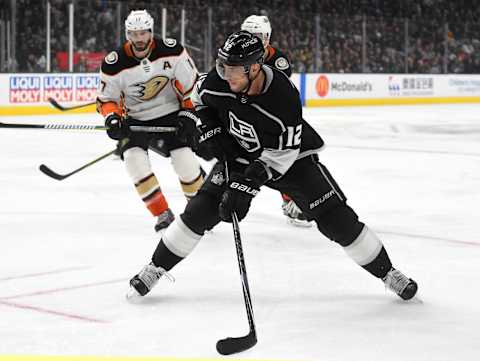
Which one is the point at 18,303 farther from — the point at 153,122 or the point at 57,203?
the point at 57,203

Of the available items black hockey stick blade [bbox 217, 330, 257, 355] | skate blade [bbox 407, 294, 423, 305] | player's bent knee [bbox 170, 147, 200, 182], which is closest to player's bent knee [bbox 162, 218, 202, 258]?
black hockey stick blade [bbox 217, 330, 257, 355]

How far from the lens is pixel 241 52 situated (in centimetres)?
293

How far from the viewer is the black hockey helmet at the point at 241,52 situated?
293cm

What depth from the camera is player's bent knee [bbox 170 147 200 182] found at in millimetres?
4812

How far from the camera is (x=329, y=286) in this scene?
3.58 meters

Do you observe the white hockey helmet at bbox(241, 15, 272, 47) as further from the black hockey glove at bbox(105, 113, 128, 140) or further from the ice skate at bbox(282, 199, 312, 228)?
the ice skate at bbox(282, 199, 312, 228)

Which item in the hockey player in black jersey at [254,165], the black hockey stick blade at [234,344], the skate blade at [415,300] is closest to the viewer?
the black hockey stick blade at [234,344]

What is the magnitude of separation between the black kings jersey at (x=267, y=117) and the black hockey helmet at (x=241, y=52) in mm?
134

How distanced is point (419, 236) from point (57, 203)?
7.23 ft

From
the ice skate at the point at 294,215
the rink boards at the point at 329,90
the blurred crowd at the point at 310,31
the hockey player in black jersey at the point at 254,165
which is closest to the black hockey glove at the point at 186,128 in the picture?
the ice skate at the point at 294,215

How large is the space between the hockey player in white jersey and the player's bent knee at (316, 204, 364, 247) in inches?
62.8

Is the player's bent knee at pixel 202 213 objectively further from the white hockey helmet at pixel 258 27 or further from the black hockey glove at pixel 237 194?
the white hockey helmet at pixel 258 27

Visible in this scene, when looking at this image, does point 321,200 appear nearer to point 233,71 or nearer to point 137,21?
point 233,71

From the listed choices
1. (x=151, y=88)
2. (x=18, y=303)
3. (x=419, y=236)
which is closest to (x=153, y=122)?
(x=151, y=88)
